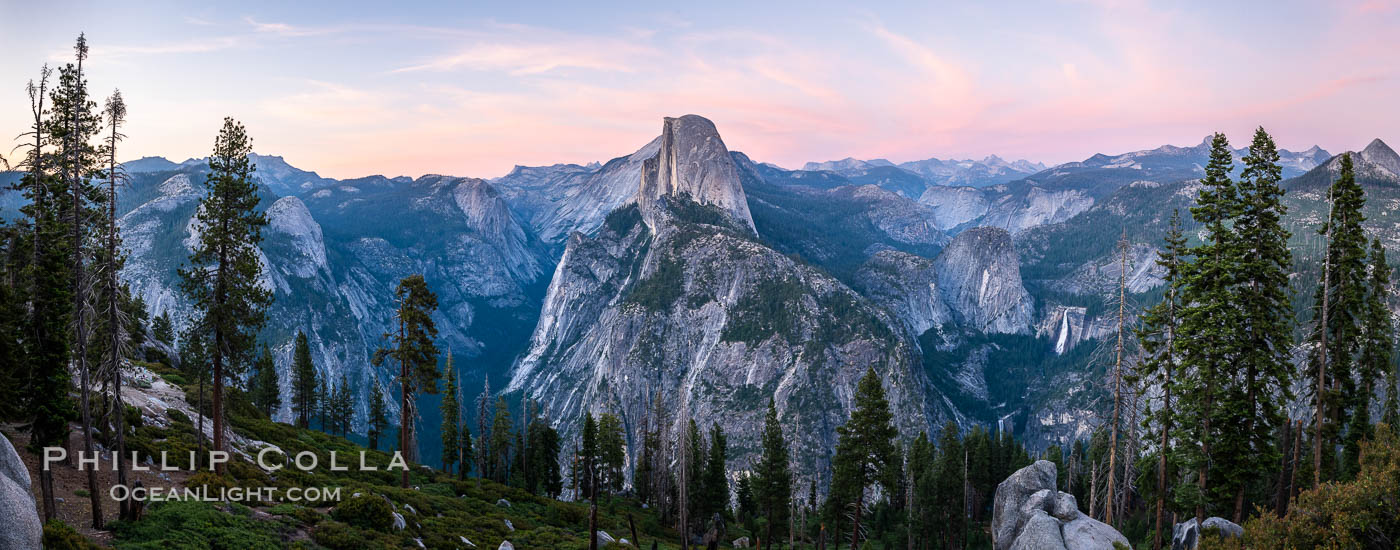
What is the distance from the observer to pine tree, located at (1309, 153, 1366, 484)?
3244 centimetres

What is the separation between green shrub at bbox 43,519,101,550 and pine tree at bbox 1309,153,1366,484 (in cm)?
5030

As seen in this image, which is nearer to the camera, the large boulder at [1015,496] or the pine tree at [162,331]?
the large boulder at [1015,496]

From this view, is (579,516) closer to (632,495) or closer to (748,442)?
(632,495)

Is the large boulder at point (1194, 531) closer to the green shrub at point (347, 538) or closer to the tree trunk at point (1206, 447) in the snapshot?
the tree trunk at point (1206, 447)

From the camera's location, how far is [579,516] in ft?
175

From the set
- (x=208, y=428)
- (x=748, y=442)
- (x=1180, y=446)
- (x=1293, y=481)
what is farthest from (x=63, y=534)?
(x=748, y=442)

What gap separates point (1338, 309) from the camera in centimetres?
3306

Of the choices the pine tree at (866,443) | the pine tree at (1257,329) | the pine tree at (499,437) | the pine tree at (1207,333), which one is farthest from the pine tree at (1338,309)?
the pine tree at (499,437)

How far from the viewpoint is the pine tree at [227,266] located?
32.5 metres

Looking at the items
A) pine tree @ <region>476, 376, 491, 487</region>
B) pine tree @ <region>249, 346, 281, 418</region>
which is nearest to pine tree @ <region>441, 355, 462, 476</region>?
pine tree @ <region>476, 376, 491, 487</region>

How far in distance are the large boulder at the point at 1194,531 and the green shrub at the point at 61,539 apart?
42634 mm

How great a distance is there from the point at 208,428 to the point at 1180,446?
55.3 m

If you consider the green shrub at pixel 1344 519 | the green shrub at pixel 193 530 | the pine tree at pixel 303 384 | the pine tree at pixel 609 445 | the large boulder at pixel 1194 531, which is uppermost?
the green shrub at pixel 1344 519

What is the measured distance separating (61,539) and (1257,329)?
47.7 m
